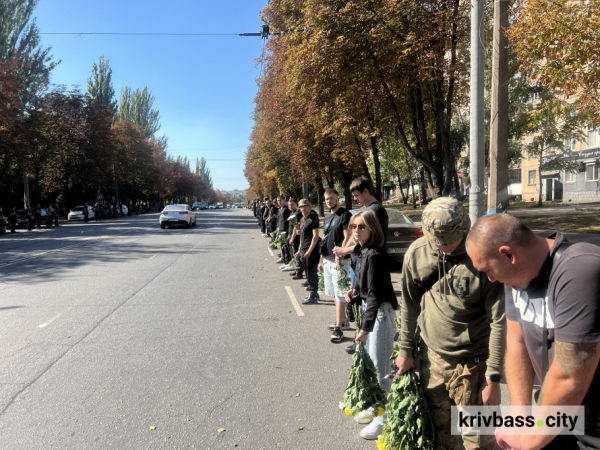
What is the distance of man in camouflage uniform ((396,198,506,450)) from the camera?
238cm

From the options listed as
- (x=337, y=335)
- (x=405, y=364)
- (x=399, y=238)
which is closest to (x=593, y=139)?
(x=399, y=238)

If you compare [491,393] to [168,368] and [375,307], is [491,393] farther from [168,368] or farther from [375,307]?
[168,368]

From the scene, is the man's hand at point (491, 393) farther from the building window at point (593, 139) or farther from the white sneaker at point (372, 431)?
the building window at point (593, 139)

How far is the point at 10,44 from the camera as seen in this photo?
3522 cm

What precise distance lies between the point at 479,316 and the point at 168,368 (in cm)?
329

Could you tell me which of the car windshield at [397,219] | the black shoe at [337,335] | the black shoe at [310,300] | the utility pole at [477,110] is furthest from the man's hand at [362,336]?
the car windshield at [397,219]

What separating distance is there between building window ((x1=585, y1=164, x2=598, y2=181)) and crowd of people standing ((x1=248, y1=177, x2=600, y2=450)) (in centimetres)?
3917

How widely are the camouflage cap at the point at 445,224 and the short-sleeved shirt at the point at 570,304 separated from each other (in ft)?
2.00

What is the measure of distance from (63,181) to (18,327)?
139 feet

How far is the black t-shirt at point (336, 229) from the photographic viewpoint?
19.8 feet

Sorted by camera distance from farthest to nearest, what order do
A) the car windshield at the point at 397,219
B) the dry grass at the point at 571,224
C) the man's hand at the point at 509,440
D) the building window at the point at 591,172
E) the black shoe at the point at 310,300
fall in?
the building window at the point at 591,172 → the dry grass at the point at 571,224 → the car windshield at the point at 397,219 → the black shoe at the point at 310,300 → the man's hand at the point at 509,440

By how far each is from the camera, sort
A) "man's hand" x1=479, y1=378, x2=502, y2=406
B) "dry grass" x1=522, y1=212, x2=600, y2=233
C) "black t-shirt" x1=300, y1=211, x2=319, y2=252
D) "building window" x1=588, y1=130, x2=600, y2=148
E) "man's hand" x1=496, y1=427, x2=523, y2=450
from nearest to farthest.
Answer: "man's hand" x1=496, y1=427, x2=523, y2=450, "man's hand" x1=479, y1=378, x2=502, y2=406, "black t-shirt" x1=300, y1=211, x2=319, y2=252, "dry grass" x1=522, y1=212, x2=600, y2=233, "building window" x1=588, y1=130, x2=600, y2=148

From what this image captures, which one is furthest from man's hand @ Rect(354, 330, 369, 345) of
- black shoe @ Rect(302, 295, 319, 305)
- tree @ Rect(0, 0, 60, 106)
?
tree @ Rect(0, 0, 60, 106)

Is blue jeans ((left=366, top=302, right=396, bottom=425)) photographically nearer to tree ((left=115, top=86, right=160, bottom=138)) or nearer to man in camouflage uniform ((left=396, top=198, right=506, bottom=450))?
man in camouflage uniform ((left=396, top=198, right=506, bottom=450))
